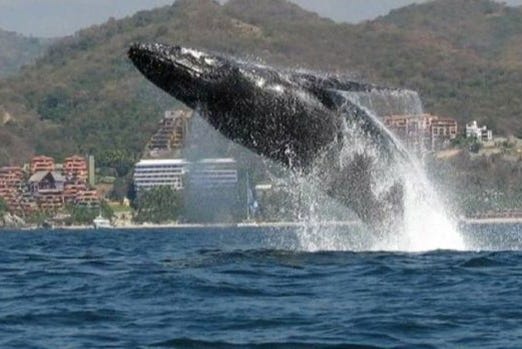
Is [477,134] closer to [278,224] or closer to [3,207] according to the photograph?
[3,207]

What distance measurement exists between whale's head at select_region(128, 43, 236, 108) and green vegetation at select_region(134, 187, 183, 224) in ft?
444

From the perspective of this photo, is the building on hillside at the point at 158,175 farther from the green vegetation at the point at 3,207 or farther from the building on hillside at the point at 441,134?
the building on hillside at the point at 441,134

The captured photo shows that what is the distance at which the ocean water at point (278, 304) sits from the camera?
46.5ft

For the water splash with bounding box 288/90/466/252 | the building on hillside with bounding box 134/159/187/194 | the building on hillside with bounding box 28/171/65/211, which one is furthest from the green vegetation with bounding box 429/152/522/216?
the water splash with bounding box 288/90/466/252

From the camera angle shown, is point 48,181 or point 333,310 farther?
point 48,181

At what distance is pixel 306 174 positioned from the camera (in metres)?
22.1

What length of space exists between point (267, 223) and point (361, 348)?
11811 centimetres

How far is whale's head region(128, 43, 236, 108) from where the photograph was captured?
2023 centimetres

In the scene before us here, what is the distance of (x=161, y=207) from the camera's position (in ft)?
525

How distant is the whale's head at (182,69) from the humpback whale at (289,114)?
0.01 metres

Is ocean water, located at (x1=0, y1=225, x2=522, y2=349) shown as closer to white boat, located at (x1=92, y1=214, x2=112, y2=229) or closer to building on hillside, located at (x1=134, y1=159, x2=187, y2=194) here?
building on hillside, located at (x1=134, y1=159, x2=187, y2=194)

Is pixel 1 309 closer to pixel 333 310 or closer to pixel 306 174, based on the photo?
pixel 333 310

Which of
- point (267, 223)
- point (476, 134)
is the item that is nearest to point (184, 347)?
point (267, 223)

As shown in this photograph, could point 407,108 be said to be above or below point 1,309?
above
